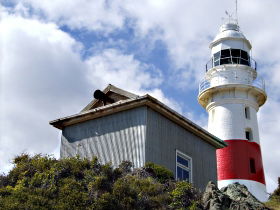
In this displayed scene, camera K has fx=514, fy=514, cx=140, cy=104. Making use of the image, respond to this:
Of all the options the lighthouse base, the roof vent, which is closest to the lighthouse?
the lighthouse base

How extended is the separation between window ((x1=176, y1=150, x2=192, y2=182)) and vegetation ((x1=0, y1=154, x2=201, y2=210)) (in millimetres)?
2029

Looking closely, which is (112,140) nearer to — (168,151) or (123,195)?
(168,151)

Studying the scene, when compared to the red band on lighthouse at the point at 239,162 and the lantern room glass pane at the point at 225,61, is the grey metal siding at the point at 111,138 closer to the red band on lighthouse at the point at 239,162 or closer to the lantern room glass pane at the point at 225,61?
the red band on lighthouse at the point at 239,162

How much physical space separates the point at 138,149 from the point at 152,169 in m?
1.13

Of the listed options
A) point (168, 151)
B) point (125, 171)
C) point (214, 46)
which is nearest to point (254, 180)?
point (214, 46)

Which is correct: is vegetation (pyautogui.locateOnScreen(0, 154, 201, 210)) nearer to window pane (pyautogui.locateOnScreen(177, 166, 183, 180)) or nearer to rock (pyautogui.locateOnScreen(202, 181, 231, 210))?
rock (pyautogui.locateOnScreen(202, 181, 231, 210))

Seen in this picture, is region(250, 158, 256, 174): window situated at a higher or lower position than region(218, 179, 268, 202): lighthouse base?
higher

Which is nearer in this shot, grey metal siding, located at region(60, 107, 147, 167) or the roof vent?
grey metal siding, located at region(60, 107, 147, 167)

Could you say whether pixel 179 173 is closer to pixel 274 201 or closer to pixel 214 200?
pixel 214 200

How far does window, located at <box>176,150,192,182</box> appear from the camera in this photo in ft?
63.8

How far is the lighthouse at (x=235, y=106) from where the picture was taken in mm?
30453

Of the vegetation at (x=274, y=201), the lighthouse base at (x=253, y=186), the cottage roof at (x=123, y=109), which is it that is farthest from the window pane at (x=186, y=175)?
the lighthouse base at (x=253, y=186)

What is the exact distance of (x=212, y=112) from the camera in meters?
33.5

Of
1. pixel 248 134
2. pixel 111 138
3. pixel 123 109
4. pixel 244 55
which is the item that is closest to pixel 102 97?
pixel 123 109
